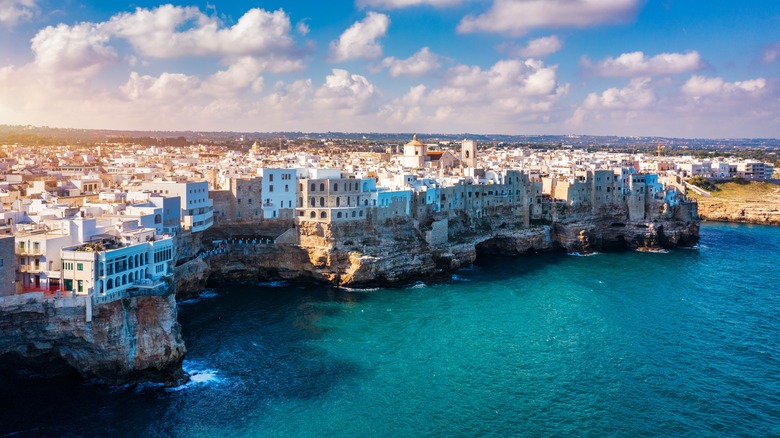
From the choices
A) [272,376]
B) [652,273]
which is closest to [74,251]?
[272,376]

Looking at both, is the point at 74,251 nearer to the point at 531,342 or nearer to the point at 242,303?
the point at 242,303

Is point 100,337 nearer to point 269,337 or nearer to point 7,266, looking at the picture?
point 7,266

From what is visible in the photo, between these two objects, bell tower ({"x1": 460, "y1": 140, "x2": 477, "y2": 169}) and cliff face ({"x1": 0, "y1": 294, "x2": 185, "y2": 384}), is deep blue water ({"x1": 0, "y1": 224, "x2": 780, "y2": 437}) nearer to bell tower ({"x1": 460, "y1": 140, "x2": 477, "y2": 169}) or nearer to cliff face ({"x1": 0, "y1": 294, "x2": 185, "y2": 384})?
cliff face ({"x1": 0, "y1": 294, "x2": 185, "y2": 384})

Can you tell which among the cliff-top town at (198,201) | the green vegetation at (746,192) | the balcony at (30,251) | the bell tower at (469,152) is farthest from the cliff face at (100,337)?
the green vegetation at (746,192)

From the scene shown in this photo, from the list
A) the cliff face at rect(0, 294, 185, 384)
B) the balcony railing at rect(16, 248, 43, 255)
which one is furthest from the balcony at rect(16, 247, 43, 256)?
the cliff face at rect(0, 294, 185, 384)

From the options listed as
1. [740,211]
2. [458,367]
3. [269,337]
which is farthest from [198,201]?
[740,211]
